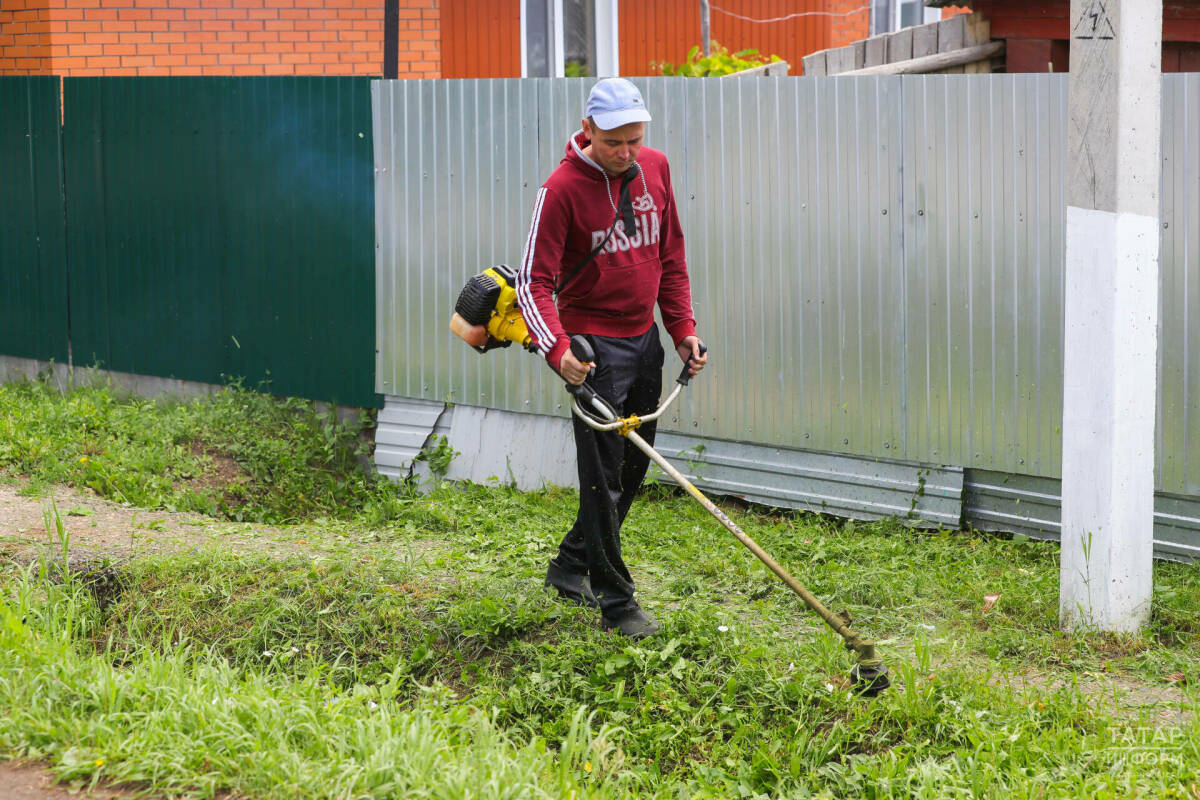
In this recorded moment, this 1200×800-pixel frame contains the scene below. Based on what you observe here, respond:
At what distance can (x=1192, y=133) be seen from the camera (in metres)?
5.51

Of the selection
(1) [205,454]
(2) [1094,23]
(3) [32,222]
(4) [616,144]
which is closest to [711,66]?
(1) [205,454]

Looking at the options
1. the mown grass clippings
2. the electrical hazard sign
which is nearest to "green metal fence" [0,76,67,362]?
the mown grass clippings

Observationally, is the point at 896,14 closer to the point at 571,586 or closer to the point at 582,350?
the point at 571,586

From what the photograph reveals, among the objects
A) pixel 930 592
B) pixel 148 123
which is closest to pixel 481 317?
pixel 930 592

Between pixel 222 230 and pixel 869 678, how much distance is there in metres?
6.36

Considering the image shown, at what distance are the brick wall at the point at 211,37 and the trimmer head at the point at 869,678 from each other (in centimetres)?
851

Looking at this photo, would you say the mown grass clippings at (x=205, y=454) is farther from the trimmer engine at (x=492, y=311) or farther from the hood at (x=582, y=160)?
the hood at (x=582, y=160)

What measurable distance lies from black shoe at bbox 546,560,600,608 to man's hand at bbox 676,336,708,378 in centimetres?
100

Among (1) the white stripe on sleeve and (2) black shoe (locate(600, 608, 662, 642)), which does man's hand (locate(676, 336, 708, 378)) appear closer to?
(1) the white stripe on sleeve

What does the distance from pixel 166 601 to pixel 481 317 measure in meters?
1.90

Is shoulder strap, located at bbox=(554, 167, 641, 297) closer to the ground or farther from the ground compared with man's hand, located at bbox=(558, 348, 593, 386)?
farther from the ground

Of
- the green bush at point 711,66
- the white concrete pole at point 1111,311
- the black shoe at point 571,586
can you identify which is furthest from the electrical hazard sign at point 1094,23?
the green bush at point 711,66

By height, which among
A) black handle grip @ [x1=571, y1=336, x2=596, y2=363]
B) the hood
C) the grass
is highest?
the hood

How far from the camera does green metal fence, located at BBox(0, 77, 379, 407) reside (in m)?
8.42
